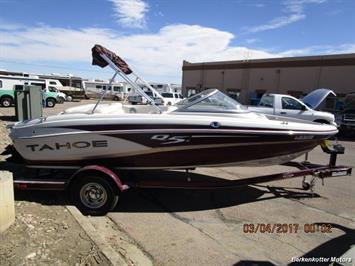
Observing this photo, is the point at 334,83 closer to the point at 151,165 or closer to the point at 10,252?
the point at 151,165

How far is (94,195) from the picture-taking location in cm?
530

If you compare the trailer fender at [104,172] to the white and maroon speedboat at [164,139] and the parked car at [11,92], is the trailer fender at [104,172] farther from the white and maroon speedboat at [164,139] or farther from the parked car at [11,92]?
the parked car at [11,92]

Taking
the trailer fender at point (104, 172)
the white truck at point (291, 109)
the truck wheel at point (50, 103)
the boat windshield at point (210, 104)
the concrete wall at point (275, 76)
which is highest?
the concrete wall at point (275, 76)

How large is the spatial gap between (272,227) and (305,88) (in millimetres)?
25466

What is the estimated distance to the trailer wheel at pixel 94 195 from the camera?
5.24 m

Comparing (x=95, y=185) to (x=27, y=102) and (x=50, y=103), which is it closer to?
(x=27, y=102)

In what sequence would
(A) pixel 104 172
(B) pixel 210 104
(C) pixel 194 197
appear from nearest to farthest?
(A) pixel 104 172
(B) pixel 210 104
(C) pixel 194 197

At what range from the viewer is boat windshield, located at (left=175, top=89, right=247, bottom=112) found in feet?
19.0

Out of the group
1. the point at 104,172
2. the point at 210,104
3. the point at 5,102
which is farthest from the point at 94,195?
the point at 5,102

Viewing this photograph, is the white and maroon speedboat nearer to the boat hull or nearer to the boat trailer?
the boat hull

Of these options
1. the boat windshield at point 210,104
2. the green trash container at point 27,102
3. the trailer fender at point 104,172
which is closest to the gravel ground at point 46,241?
the trailer fender at point 104,172
